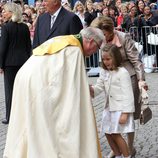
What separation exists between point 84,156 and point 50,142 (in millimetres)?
329

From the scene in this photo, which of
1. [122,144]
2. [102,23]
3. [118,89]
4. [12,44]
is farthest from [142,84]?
[12,44]

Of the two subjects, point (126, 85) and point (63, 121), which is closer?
point (63, 121)

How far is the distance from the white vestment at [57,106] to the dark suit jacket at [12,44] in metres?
4.46

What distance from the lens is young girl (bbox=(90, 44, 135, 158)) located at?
6151 mm

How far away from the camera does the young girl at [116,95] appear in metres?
6.15

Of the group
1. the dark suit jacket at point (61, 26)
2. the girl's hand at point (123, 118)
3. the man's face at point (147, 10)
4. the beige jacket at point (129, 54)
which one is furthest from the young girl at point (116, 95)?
the man's face at point (147, 10)

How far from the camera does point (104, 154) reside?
7.02 m

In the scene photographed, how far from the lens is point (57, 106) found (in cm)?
486

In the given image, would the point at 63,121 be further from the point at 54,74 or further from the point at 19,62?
the point at 19,62

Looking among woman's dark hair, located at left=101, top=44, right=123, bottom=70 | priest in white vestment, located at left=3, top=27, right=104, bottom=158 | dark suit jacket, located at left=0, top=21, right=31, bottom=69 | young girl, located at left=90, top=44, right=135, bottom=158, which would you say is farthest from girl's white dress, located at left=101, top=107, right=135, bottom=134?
dark suit jacket, located at left=0, top=21, right=31, bottom=69

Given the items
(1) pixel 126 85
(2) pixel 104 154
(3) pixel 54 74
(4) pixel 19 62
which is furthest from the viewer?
(4) pixel 19 62

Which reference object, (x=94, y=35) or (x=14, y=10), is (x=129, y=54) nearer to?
(x=94, y=35)

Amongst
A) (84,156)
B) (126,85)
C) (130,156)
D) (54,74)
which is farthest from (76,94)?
(130,156)

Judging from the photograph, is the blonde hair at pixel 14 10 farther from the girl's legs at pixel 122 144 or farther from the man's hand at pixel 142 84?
the girl's legs at pixel 122 144
